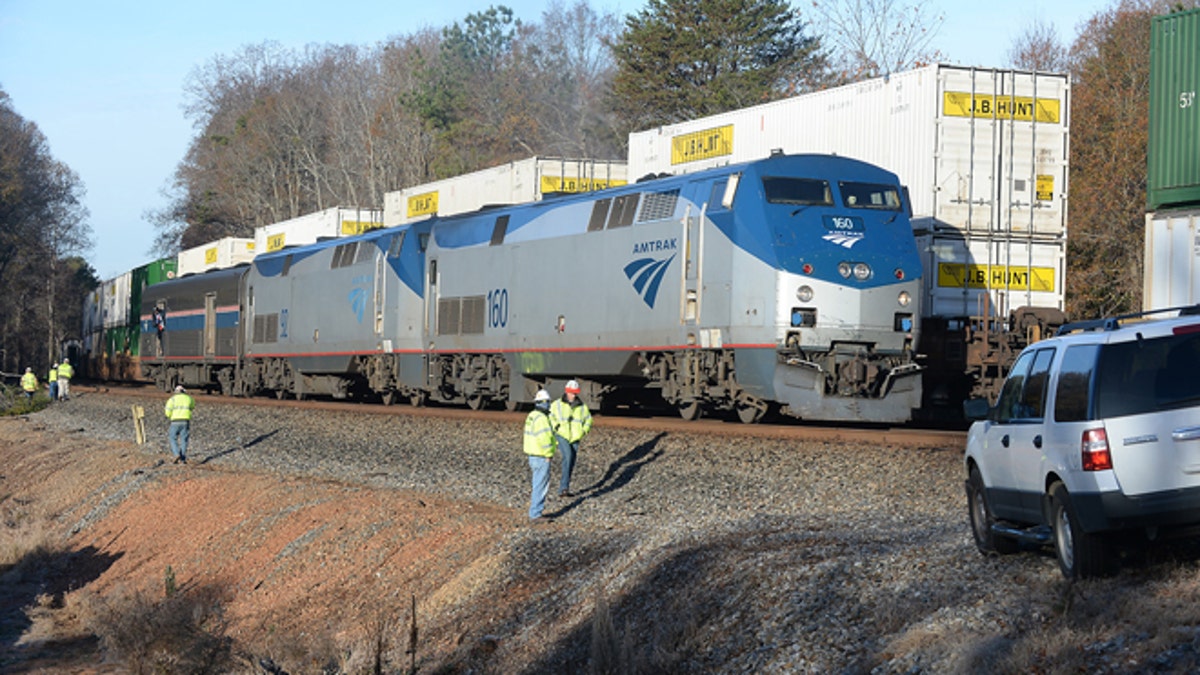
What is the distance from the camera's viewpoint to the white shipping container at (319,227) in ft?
142

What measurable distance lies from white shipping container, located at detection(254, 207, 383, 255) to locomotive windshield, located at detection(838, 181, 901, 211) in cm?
2392

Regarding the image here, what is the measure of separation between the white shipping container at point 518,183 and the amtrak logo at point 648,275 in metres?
10.1

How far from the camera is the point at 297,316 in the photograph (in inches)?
1345

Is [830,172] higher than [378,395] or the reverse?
higher

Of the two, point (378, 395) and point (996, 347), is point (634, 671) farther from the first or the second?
point (378, 395)

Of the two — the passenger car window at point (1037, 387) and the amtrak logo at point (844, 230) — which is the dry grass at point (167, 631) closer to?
the passenger car window at point (1037, 387)

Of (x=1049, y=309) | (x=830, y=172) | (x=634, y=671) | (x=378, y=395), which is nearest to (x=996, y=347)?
(x=1049, y=309)

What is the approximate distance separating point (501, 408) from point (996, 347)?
11069mm

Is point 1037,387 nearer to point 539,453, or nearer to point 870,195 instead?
point 539,453

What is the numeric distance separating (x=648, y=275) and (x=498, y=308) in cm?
534

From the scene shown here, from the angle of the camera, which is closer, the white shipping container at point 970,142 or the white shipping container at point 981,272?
the white shipping container at point 981,272

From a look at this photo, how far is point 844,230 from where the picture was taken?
18.3m

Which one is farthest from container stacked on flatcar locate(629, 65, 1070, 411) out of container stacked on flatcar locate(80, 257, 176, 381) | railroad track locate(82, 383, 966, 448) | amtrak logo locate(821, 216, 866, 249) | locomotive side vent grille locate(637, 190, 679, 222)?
container stacked on flatcar locate(80, 257, 176, 381)

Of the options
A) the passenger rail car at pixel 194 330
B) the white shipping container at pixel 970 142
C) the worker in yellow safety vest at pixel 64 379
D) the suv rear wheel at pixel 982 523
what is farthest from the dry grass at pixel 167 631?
the worker in yellow safety vest at pixel 64 379
